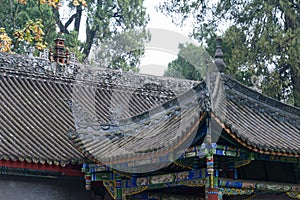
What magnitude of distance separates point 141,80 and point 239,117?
520 cm

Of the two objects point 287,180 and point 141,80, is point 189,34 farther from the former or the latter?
point 287,180

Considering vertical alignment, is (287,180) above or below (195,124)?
below

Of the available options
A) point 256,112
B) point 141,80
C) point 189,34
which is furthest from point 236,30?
point 256,112

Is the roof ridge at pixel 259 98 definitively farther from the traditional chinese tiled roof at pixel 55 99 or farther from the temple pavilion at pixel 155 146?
the traditional chinese tiled roof at pixel 55 99

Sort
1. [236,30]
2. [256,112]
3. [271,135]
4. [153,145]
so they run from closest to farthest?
[153,145] < [271,135] < [256,112] < [236,30]

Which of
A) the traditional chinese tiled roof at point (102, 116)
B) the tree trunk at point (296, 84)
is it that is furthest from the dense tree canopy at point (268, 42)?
the traditional chinese tiled roof at point (102, 116)

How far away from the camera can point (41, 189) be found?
35.2 feet

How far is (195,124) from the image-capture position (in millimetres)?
8328

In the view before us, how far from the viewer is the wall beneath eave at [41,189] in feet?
34.0

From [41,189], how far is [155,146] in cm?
286

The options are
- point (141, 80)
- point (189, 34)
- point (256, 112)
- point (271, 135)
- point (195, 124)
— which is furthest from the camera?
point (189, 34)

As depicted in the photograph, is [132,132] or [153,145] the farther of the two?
[132,132]

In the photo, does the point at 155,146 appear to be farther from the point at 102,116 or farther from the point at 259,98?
the point at 102,116

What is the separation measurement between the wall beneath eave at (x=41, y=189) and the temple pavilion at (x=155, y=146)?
0.06ft
